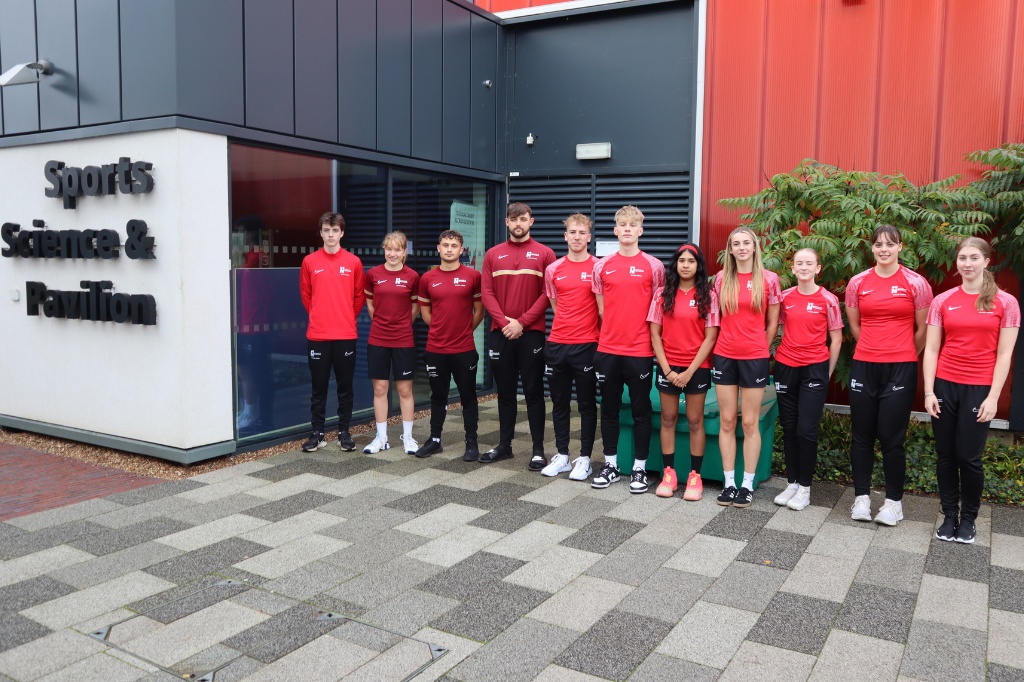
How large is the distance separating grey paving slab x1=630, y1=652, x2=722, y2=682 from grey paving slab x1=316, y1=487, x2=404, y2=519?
2.52 meters

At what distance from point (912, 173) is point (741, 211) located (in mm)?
1623

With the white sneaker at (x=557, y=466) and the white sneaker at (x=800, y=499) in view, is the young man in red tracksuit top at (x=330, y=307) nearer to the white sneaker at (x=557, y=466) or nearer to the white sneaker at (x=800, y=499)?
the white sneaker at (x=557, y=466)

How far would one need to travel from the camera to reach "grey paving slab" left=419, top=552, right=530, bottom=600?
4.08 m

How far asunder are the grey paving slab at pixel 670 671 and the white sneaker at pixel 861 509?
8.03 ft

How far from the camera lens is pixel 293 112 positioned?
Answer: 6.87 m

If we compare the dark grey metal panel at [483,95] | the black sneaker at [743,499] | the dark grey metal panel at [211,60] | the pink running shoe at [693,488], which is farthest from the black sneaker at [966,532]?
the dark grey metal panel at [483,95]

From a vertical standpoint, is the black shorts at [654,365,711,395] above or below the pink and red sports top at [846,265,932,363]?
below

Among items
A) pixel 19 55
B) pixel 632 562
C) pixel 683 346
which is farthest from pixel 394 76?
pixel 632 562

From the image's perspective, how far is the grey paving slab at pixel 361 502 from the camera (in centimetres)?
533

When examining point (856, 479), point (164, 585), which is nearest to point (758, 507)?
point (856, 479)

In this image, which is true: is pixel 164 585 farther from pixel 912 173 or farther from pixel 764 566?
pixel 912 173

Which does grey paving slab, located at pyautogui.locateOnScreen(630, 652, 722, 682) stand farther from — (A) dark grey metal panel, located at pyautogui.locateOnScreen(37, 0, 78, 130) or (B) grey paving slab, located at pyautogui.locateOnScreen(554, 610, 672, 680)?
(A) dark grey metal panel, located at pyautogui.locateOnScreen(37, 0, 78, 130)

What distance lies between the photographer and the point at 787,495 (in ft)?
18.4

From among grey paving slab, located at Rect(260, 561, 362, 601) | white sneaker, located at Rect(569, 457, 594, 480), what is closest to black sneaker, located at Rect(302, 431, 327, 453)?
white sneaker, located at Rect(569, 457, 594, 480)
